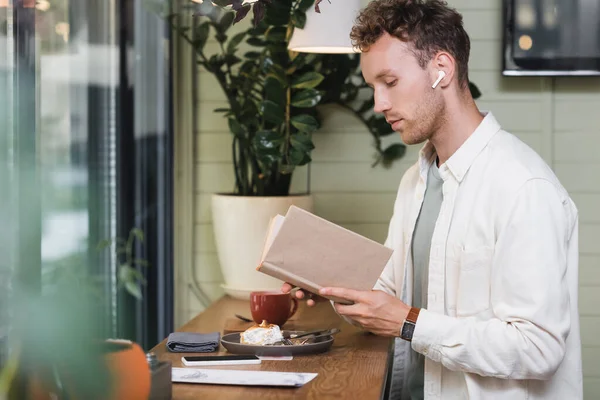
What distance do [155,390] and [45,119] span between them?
0.93 metres

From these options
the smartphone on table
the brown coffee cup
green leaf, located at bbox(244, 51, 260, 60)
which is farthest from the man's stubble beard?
green leaf, located at bbox(244, 51, 260, 60)

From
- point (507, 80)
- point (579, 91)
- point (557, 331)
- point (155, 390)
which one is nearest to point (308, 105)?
point (507, 80)

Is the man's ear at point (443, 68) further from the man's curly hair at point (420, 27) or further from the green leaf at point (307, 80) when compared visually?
the green leaf at point (307, 80)

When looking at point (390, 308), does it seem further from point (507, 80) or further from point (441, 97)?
point (507, 80)

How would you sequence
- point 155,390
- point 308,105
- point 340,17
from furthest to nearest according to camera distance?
point 308,105 → point 340,17 → point 155,390

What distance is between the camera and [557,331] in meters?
1.51

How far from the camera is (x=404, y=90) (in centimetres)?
175

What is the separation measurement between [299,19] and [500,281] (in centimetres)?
126

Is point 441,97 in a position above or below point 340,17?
below

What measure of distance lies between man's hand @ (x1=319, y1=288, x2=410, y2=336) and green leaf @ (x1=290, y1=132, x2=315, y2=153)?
1.05 m

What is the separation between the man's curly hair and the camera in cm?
176

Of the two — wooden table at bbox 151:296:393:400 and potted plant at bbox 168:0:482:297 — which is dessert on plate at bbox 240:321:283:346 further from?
potted plant at bbox 168:0:482:297

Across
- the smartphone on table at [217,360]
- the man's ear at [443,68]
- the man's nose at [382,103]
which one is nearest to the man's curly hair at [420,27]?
the man's ear at [443,68]

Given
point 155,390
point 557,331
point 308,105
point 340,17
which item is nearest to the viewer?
point 155,390
